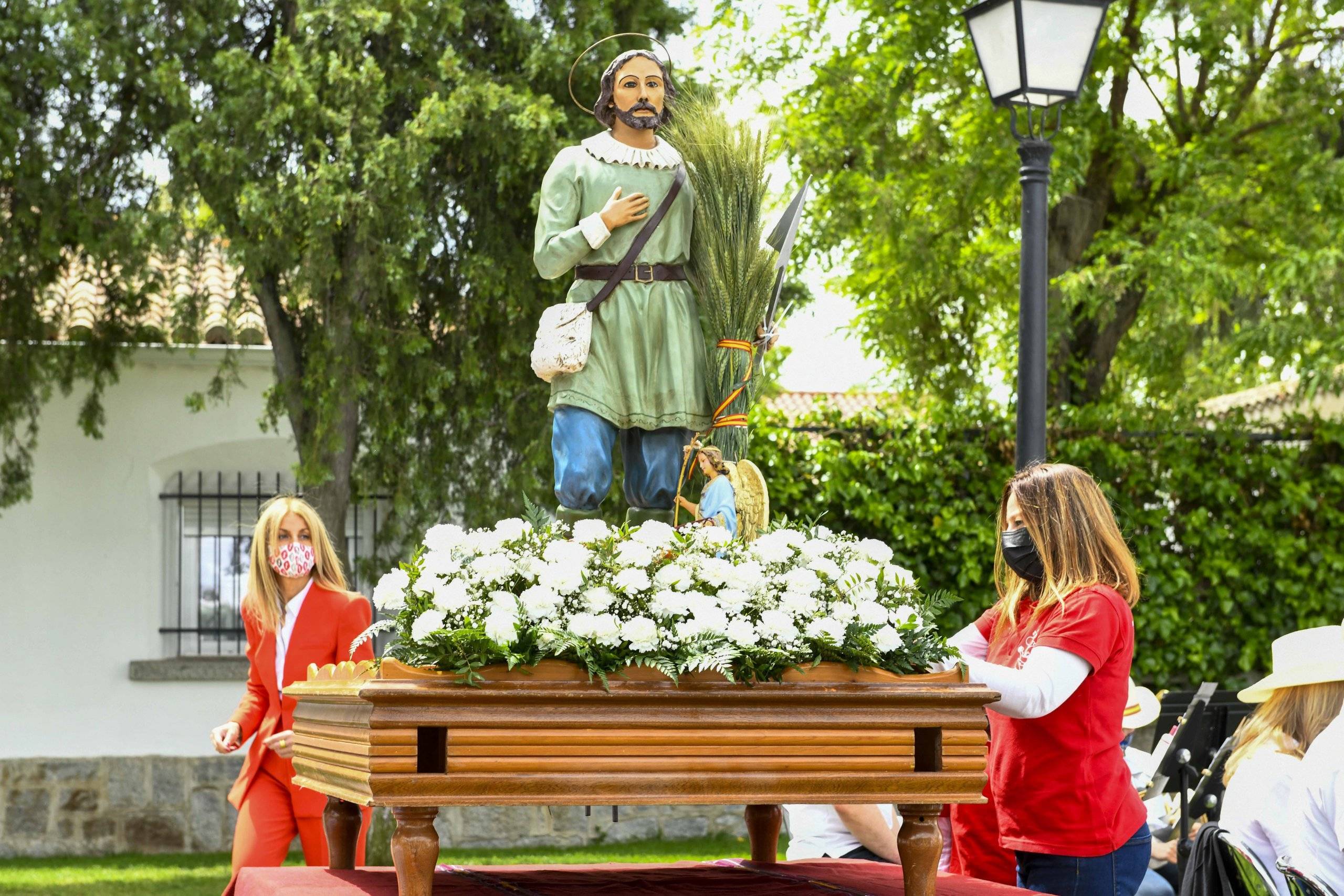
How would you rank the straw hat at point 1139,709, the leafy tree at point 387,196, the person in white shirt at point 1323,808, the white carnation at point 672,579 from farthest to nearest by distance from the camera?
the leafy tree at point 387,196, the straw hat at point 1139,709, the person in white shirt at point 1323,808, the white carnation at point 672,579

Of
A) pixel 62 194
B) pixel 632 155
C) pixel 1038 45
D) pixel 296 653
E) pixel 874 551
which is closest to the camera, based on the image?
pixel 874 551

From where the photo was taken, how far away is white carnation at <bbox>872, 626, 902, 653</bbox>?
2660 mm

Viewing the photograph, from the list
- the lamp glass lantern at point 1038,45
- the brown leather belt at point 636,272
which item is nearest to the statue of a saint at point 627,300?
the brown leather belt at point 636,272

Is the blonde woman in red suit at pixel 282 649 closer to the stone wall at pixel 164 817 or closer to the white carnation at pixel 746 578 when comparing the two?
the white carnation at pixel 746 578

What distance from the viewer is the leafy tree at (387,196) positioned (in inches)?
333

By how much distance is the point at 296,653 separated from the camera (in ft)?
16.1

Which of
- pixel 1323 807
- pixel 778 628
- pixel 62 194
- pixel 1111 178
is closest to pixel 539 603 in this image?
pixel 778 628

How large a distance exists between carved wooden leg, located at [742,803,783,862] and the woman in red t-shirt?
0.62m

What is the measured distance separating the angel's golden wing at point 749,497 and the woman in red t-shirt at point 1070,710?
78 centimetres

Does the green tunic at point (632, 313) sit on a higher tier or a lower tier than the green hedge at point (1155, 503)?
higher

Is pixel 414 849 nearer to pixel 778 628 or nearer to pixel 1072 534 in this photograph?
pixel 778 628

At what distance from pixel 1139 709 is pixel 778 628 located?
2.86m

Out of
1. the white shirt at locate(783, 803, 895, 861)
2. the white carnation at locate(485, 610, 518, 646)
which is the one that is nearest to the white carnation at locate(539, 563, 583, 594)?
the white carnation at locate(485, 610, 518, 646)

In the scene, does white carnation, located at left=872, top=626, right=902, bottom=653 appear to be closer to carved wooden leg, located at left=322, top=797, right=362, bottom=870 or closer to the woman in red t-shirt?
the woman in red t-shirt
